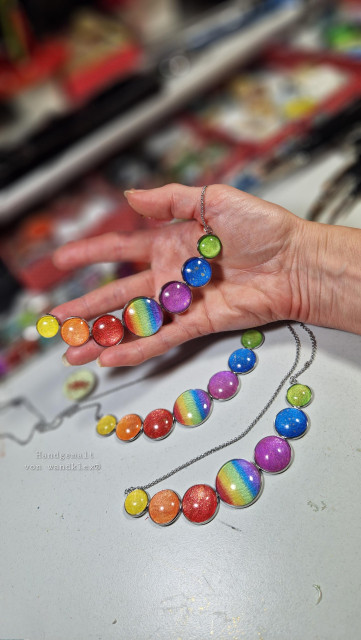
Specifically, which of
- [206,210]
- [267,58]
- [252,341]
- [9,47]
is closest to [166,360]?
[252,341]

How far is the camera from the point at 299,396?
2.98 ft

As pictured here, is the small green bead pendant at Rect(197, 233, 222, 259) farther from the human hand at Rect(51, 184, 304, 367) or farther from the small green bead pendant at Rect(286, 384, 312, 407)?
the small green bead pendant at Rect(286, 384, 312, 407)

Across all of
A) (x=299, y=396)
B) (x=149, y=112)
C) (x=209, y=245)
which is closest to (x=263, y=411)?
(x=299, y=396)

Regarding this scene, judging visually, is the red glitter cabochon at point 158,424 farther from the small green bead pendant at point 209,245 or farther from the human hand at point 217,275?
the small green bead pendant at point 209,245

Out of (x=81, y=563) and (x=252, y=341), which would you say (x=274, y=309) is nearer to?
(x=252, y=341)

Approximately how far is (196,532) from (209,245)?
55 cm

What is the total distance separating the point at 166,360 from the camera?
1.06 meters

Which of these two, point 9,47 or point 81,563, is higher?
point 9,47

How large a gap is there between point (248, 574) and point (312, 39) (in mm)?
2089

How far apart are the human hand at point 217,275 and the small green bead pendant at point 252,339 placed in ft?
0.07

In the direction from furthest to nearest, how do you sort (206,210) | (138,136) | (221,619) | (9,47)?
(138,136), (9,47), (206,210), (221,619)

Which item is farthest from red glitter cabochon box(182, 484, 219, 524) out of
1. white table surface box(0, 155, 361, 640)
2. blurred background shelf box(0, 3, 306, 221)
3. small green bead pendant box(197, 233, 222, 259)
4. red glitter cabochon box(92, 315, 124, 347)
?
blurred background shelf box(0, 3, 306, 221)

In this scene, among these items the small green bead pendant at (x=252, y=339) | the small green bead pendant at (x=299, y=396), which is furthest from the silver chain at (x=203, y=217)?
the small green bead pendant at (x=299, y=396)

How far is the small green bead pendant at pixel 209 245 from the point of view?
3.15 feet
